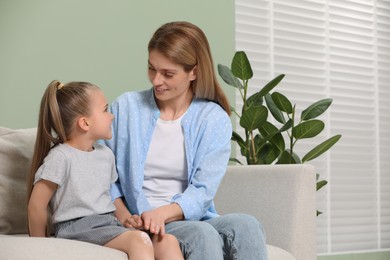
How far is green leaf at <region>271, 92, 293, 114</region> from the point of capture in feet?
10.5

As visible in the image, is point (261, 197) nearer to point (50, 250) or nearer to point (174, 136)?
point (174, 136)

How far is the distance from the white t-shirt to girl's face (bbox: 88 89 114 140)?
0.18 metres

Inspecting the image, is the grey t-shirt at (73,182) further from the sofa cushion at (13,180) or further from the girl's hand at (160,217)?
the sofa cushion at (13,180)

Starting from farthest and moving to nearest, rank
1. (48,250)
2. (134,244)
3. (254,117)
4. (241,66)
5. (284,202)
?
(241,66), (254,117), (284,202), (134,244), (48,250)

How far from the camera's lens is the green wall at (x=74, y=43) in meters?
2.88

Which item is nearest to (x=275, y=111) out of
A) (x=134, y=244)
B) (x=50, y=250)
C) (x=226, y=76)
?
(x=226, y=76)

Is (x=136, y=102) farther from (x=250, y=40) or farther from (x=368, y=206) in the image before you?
(x=368, y=206)

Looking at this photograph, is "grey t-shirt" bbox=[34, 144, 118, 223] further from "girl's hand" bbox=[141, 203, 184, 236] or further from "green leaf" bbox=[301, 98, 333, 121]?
"green leaf" bbox=[301, 98, 333, 121]

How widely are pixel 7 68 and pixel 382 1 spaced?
9.23 ft

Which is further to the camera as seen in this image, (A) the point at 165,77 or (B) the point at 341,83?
(B) the point at 341,83

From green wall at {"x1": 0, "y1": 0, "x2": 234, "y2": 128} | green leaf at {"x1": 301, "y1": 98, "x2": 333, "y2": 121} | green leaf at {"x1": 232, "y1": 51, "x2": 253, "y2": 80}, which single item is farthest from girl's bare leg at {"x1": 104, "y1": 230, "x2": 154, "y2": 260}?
Answer: green leaf at {"x1": 301, "y1": 98, "x2": 333, "y2": 121}

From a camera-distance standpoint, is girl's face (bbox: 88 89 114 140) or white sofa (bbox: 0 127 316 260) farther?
white sofa (bbox: 0 127 316 260)

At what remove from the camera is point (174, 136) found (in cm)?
221

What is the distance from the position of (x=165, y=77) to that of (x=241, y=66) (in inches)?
43.4
